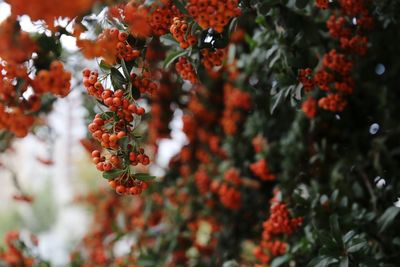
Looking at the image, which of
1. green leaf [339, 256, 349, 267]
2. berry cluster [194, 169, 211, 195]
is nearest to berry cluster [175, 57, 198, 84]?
green leaf [339, 256, 349, 267]

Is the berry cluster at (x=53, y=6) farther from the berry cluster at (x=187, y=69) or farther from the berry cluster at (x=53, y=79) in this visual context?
the berry cluster at (x=187, y=69)

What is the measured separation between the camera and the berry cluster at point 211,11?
2.88ft

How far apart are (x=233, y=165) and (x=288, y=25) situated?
47.3 inches

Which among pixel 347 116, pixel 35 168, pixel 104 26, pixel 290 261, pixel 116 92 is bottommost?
pixel 290 261

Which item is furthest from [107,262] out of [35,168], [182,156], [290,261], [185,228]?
[35,168]

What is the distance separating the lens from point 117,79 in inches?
43.3

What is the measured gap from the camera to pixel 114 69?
111 cm

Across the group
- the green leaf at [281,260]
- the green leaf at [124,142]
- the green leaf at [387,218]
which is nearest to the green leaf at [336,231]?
the green leaf at [387,218]

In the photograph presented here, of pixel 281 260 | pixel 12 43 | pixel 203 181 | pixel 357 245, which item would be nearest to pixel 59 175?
pixel 203 181

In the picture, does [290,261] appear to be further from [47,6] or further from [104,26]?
[47,6]

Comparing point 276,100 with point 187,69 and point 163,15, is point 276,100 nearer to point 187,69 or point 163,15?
point 187,69

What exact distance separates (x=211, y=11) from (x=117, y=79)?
0.32 meters

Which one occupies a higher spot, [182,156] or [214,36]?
[214,36]

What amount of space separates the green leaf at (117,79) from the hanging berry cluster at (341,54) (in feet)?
1.71
